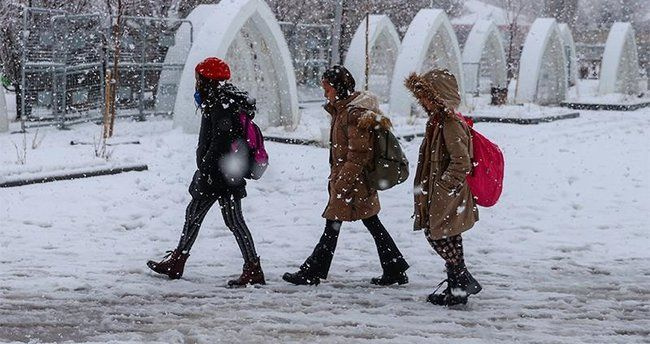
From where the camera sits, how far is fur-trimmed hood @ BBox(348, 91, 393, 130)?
234 inches

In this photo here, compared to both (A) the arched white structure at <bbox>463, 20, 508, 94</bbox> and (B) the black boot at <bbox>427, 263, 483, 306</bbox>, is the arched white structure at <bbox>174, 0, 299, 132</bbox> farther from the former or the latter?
(A) the arched white structure at <bbox>463, 20, 508, 94</bbox>

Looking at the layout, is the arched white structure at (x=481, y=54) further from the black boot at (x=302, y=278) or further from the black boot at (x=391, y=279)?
the black boot at (x=302, y=278)

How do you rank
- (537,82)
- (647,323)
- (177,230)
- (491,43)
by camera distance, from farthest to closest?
(491,43), (537,82), (177,230), (647,323)

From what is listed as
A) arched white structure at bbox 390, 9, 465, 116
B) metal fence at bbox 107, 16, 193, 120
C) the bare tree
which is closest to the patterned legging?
metal fence at bbox 107, 16, 193, 120

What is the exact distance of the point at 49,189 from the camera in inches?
391

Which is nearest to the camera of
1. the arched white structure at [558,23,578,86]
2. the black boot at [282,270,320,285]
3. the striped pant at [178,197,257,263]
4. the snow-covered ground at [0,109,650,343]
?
the snow-covered ground at [0,109,650,343]

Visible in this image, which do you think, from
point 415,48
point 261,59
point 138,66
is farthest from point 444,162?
point 415,48

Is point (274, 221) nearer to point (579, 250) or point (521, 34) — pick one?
point (579, 250)

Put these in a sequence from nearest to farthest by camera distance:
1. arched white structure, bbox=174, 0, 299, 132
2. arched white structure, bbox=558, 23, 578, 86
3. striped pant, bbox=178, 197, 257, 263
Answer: striped pant, bbox=178, 197, 257, 263
arched white structure, bbox=174, 0, 299, 132
arched white structure, bbox=558, 23, 578, 86

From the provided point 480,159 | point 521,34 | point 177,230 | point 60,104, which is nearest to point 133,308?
point 480,159

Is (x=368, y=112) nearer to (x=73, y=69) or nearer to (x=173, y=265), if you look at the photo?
(x=173, y=265)

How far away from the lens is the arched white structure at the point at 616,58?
107ft

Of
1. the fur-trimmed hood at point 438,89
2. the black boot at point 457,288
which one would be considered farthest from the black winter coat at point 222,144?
the black boot at point 457,288

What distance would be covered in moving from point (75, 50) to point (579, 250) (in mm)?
13366
